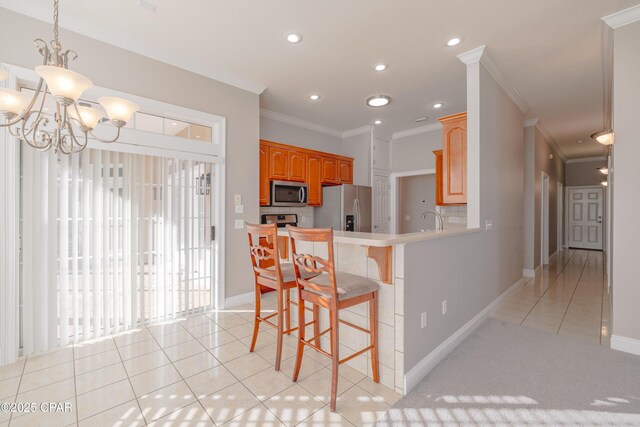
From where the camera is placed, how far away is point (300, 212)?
5289mm

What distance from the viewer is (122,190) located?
111 inches

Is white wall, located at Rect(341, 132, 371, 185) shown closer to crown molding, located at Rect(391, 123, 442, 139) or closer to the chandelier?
crown molding, located at Rect(391, 123, 442, 139)

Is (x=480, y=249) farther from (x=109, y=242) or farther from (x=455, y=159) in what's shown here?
(x=109, y=242)

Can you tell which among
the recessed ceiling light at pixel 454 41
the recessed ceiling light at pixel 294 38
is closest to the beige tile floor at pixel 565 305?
the recessed ceiling light at pixel 454 41

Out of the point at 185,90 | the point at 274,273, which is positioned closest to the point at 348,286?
the point at 274,273

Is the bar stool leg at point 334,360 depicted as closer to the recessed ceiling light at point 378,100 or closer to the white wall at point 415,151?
the recessed ceiling light at point 378,100

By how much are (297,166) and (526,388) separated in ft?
13.0

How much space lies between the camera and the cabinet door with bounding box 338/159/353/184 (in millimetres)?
5715

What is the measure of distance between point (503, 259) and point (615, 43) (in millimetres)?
2376

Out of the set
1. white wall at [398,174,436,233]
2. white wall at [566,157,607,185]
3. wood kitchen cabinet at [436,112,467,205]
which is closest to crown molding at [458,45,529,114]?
wood kitchen cabinet at [436,112,467,205]

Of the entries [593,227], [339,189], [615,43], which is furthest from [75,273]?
[593,227]

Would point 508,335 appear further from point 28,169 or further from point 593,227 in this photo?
point 593,227

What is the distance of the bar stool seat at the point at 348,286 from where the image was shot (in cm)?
187

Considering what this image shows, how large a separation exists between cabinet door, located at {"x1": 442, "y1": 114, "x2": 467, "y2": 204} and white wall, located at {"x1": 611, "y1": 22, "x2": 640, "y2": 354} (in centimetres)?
124
